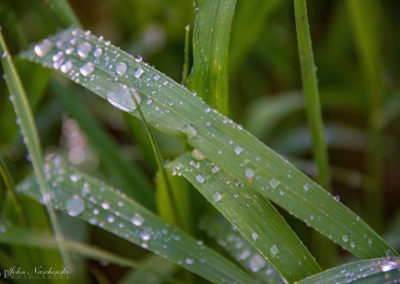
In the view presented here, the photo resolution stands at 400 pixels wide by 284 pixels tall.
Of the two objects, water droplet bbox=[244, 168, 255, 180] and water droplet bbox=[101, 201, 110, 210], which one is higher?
water droplet bbox=[101, 201, 110, 210]

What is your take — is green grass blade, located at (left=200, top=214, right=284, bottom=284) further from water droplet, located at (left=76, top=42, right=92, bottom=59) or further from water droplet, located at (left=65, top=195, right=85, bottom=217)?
water droplet, located at (left=76, top=42, right=92, bottom=59)

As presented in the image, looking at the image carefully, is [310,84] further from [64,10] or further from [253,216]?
[64,10]

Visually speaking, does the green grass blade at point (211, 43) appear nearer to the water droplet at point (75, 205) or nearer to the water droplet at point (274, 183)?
the water droplet at point (274, 183)

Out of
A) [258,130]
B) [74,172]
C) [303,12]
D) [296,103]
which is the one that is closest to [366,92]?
[296,103]

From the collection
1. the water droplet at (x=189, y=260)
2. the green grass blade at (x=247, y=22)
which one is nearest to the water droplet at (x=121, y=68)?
the water droplet at (x=189, y=260)

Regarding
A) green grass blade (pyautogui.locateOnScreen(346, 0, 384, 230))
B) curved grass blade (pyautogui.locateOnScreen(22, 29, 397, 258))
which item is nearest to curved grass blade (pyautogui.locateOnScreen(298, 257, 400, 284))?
curved grass blade (pyautogui.locateOnScreen(22, 29, 397, 258))
